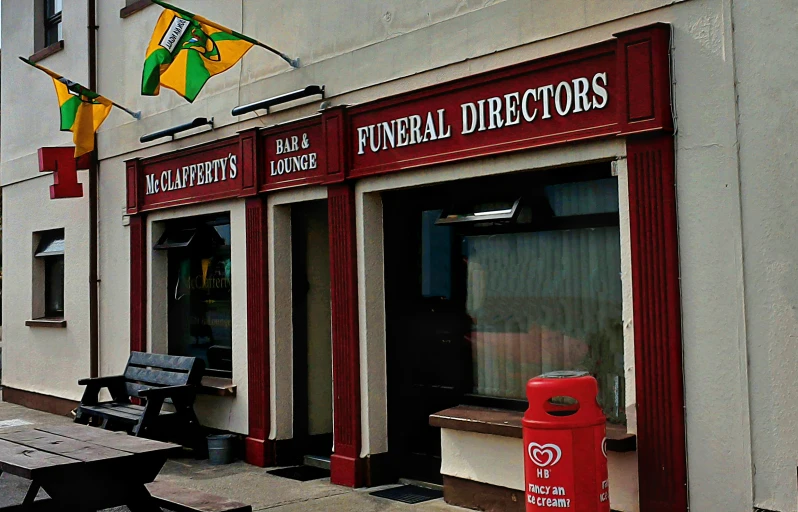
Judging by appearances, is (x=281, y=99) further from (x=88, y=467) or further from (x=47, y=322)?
(x=47, y=322)

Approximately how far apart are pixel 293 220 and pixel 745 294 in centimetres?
491

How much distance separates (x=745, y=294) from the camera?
17.2ft

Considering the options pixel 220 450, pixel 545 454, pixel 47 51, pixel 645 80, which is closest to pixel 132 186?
pixel 47 51

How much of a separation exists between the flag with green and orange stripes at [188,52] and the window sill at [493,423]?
3.80 metres

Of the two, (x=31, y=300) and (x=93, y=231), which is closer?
(x=93, y=231)

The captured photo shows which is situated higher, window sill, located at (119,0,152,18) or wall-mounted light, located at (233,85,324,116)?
window sill, located at (119,0,152,18)

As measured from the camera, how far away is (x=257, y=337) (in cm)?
902

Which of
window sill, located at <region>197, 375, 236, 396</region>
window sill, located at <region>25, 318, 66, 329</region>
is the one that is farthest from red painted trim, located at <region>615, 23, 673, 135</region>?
window sill, located at <region>25, 318, 66, 329</region>

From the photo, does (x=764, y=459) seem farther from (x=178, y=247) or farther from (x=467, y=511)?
(x=178, y=247)

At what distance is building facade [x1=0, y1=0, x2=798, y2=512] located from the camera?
530cm

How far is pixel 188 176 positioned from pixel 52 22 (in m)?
5.08

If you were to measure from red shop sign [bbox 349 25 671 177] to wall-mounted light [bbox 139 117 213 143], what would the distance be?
2568mm

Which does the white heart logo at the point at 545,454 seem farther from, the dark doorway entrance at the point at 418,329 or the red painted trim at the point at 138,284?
the red painted trim at the point at 138,284

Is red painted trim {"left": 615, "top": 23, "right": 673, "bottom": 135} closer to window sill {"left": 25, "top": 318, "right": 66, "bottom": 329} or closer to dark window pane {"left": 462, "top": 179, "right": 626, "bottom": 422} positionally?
dark window pane {"left": 462, "top": 179, "right": 626, "bottom": 422}
